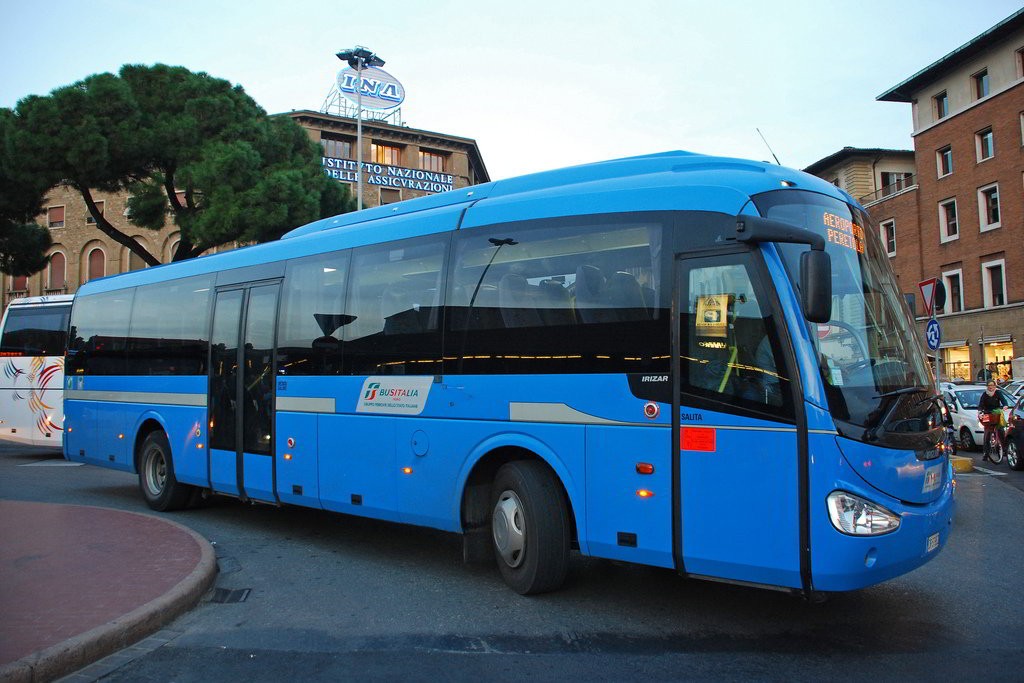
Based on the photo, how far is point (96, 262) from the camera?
5256 cm

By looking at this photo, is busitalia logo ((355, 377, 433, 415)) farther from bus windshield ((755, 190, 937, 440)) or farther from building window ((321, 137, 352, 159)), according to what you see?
building window ((321, 137, 352, 159))

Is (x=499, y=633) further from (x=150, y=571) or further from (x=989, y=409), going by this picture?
(x=989, y=409)

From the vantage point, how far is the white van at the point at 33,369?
18.4m

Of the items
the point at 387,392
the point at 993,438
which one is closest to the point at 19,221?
the point at 387,392

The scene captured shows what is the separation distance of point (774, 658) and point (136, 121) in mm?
23827

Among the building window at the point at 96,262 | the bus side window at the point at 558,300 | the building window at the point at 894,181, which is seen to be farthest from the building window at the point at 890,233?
the building window at the point at 96,262

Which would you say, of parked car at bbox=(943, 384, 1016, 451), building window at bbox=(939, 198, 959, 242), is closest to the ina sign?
building window at bbox=(939, 198, 959, 242)

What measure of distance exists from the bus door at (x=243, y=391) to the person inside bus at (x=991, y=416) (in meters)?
15.1

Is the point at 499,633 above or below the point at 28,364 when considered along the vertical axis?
below

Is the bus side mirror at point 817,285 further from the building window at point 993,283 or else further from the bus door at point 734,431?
the building window at point 993,283

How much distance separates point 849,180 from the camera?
51781mm

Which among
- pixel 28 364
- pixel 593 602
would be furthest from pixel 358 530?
pixel 28 364

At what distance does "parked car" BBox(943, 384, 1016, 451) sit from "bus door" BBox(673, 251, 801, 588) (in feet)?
58.3

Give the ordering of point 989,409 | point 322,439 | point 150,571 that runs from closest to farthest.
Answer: point 150,571, point 322,439, point 989,409
